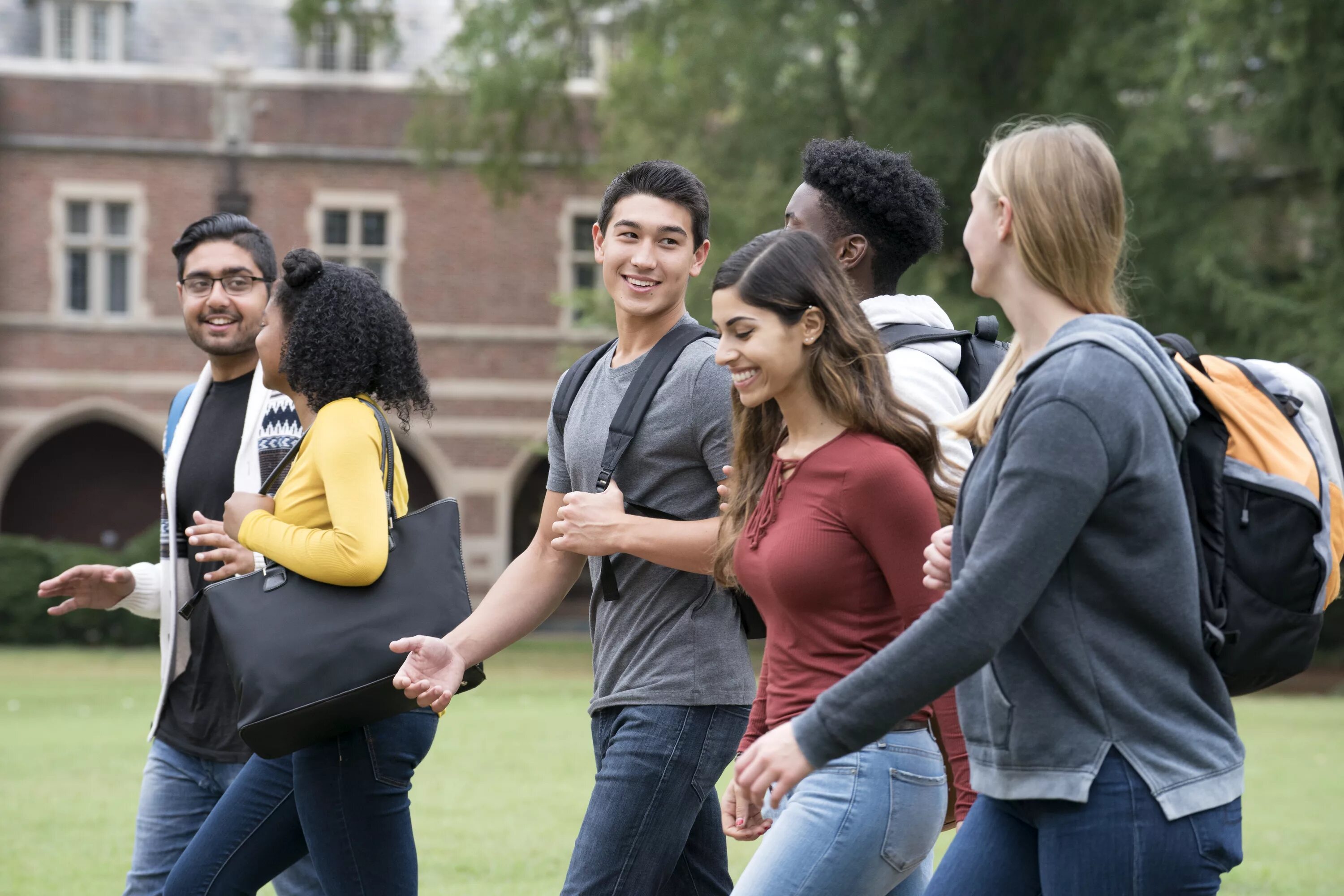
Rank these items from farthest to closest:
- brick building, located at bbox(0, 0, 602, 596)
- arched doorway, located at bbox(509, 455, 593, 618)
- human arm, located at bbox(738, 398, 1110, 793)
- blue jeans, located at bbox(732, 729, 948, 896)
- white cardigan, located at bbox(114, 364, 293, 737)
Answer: arched doorway, located at bbox(509, 455, 593, 618), brick building, located at bbox(0, 0, 602, 596), white cardigan, located at bbox(114, 364, 293, 737), blue jeans, located at bbox(732, 729, 948, 896), human arm, located at bbox(738, 398, 1110, 793)

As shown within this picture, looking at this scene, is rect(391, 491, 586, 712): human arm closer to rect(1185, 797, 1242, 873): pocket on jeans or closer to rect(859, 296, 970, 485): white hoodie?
rect(859, 296, 970, 485): white hoodie

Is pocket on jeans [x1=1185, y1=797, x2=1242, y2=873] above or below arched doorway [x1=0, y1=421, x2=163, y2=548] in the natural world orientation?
above

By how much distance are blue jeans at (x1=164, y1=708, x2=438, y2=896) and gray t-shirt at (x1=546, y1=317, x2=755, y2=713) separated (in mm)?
477

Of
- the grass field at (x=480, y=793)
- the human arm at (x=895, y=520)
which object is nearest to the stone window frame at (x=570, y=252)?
the grass field at (x=480, y=793)

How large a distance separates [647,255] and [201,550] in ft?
5.21

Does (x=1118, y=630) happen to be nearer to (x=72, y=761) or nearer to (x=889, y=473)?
(x=889, y=473)

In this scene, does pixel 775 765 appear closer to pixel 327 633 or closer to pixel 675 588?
pixel 675 588

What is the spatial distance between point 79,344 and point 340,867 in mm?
26527

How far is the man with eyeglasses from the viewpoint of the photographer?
13.9ft

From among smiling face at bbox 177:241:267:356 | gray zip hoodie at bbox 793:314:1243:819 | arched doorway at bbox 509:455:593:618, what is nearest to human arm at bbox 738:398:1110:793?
gray zip hoodie at bbox 793:314:1243:819

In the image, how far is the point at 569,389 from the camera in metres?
3.88

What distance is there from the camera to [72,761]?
11.6 metres

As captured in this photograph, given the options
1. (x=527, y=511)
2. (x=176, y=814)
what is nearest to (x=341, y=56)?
(x=527, y=511)

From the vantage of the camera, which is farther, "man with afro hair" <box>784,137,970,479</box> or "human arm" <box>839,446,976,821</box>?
"man with afro hair" <box>784,137,970,479</box>
